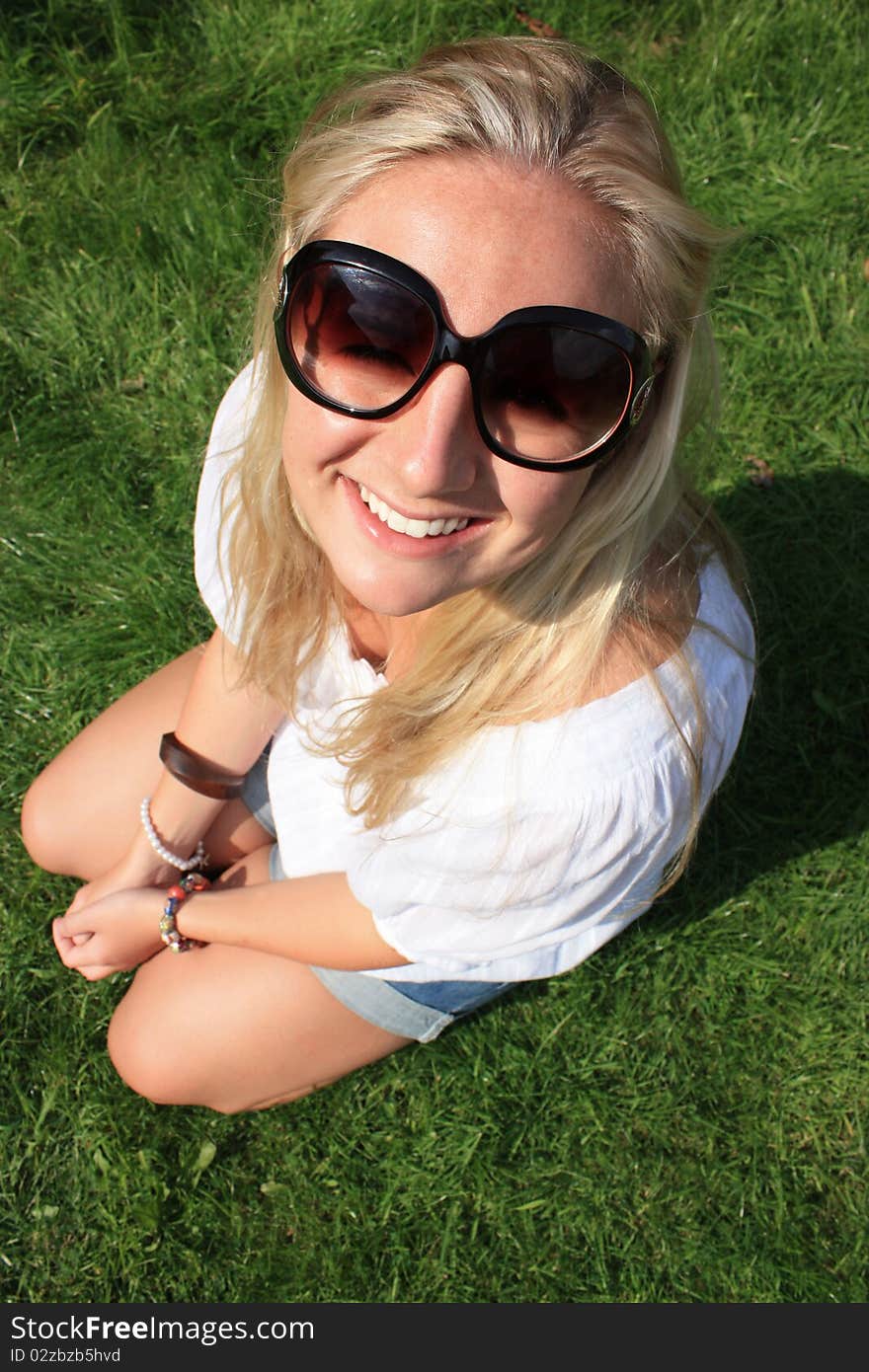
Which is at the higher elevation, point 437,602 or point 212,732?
point 437,602

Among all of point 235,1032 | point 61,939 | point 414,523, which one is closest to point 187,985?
point 235,1032

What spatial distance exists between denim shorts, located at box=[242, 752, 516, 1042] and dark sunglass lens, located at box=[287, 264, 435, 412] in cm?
128

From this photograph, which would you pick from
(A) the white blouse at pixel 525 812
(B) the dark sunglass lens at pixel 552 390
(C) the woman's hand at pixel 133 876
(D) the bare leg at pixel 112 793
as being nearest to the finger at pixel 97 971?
(C) the woman's hand at pixel 133 876

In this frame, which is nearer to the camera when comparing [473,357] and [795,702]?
[473,357]

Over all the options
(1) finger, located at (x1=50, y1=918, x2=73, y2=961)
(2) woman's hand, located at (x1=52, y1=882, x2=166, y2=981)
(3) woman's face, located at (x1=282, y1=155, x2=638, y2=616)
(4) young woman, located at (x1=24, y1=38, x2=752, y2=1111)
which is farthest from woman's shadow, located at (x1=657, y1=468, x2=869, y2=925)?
(3) woman's face, located at (x1=282, y1=155, x2=638, y2=616)

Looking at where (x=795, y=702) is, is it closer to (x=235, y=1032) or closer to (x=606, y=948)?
(x=606, y=948)

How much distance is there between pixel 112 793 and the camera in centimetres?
267

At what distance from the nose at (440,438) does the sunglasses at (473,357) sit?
2 centimetres

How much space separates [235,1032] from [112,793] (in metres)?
0.68

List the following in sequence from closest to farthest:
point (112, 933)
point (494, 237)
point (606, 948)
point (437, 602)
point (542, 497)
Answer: point (494, 237) < point (542, 497) < point (437, 602) < point (112, 933) < point (606, 948)

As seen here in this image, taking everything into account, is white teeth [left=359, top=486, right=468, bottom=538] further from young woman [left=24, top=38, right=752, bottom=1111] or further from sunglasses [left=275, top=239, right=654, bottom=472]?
sunglasses [left=275, top=239, right=654, bottom=472]

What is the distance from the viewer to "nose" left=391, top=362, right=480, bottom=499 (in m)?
1.35

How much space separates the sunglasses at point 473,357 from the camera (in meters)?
1.32

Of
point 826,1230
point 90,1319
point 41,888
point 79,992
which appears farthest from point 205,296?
point 826,1230
